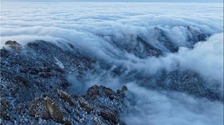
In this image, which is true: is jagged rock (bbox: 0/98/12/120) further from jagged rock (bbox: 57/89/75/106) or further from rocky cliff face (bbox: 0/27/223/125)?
jagged rock (bbox: 57/89/75/106)

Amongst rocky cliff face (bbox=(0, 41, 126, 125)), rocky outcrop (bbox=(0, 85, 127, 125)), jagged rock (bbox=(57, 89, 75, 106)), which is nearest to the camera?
rocky outcrop (bbox=(0, 85, 127, 125))

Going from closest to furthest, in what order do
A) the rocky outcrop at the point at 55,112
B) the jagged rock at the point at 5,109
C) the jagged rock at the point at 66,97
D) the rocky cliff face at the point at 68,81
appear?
the jagged rock at the point at 5,109, the rocky outcrop at the point at 55,112, the rocky cliff face at the point at 68,81, the jagged rock at the point at 66,97

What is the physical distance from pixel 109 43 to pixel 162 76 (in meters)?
34.3

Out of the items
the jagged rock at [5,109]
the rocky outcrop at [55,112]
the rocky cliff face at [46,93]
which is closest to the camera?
the jagged rock at [5,109]

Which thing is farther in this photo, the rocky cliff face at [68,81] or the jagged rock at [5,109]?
the rocky cliff face at [68,81]

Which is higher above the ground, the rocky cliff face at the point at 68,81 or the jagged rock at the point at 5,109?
the jagged rock at the point at 5,109

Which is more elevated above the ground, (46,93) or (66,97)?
(46,93)

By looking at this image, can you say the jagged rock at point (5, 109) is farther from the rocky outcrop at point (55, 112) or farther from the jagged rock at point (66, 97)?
the jagged rock at point (66, 97)

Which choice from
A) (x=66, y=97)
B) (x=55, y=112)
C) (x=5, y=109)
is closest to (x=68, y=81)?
(x=66, y=97)

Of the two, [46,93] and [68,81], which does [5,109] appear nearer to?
[46,93]

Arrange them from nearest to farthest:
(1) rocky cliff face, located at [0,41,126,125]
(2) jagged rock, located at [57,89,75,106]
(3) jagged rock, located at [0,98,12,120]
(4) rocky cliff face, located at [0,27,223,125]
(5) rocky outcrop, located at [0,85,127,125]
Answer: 1. (3) jagged rock, located at [0,98,12,120]
2. (5) rocky outcrop, located at [0,85,127,125]
3. (1) rocky cliff face, located at [0,41,126,125]
4. (4) rocky cliff face, located at [0,27,223,125]
5. (2) jagged rock, located at [57,89,75,106]

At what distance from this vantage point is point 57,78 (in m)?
71.8

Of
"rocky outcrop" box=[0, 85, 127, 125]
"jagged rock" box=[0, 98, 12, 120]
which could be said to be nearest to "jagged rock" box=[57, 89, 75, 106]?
"rocky outcrop" box=[0, 85, 127, 125]

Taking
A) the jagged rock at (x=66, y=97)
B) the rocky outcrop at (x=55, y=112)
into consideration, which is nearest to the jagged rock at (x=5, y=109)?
the rocky outcrop at (x=55, y=112)
